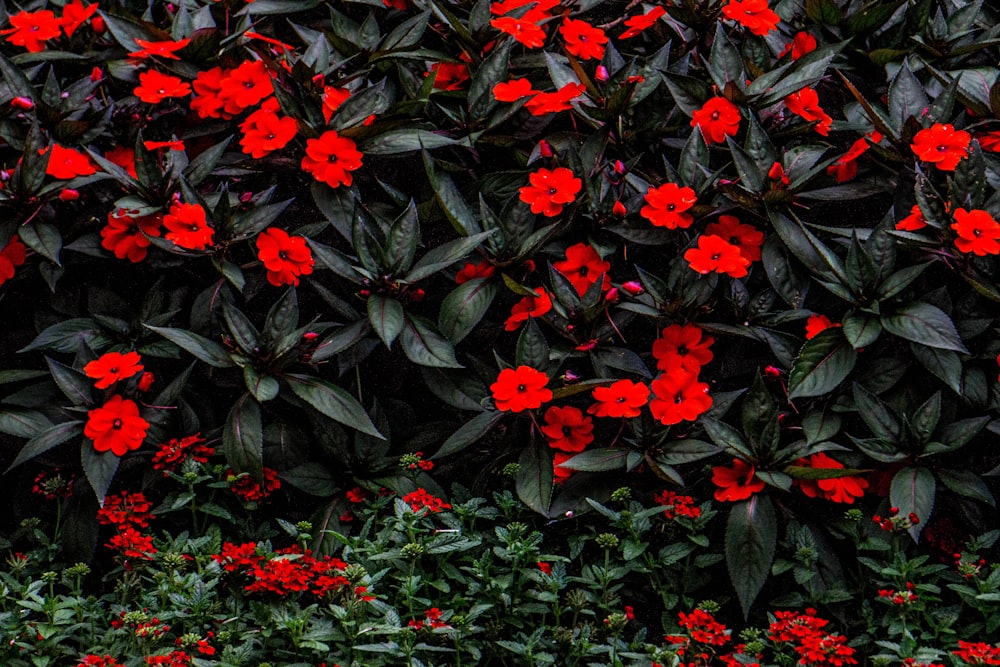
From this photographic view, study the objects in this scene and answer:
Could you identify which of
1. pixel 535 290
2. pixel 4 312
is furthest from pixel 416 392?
pixel 4 312

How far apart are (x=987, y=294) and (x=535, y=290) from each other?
1.18 metres

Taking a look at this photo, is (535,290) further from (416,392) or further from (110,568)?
(110,568)

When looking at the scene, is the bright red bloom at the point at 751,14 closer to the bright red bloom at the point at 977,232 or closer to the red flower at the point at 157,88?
the bright red bloom at the point at 977,232

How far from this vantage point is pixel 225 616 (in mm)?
2398

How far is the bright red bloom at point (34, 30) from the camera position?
3.18 meters

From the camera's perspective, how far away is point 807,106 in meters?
3.05

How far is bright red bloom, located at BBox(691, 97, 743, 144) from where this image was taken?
297 centimetres

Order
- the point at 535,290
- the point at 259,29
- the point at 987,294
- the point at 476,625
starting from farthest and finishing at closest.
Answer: the point at 259,29 → the point at 535,290 → the point at 987,294 → the point at 476,625

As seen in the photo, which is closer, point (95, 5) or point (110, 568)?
point (110, 568)

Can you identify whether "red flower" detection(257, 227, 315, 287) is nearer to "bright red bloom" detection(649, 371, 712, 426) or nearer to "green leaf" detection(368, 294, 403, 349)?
"green leaf" detection(368, 294, 403, 349)

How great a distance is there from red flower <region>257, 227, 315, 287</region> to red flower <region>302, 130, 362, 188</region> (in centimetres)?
19

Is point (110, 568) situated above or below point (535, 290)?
below

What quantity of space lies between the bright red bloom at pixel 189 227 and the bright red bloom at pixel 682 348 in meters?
1.26

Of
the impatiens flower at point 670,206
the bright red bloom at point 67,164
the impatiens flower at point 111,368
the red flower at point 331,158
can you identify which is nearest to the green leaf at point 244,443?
the impatiens flower at point 111,368
